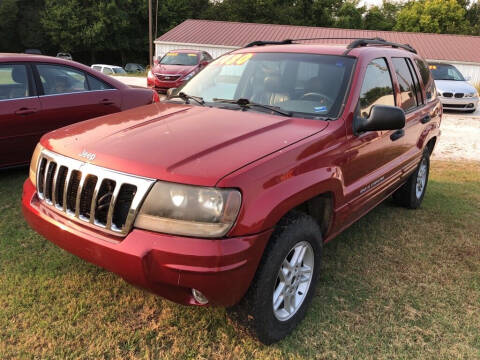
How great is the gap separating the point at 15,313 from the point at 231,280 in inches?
60.6

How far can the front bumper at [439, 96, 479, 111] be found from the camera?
1266 centimetres

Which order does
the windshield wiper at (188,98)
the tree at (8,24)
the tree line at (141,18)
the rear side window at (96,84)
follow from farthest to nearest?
the tree at (8,24), the tree line at (141,18), the rear side window at (96,84), the windshield wiper at (188,98)

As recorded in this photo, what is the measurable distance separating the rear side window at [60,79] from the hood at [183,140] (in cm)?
246

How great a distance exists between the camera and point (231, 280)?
2004 mm

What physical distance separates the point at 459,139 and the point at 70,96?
8299mm

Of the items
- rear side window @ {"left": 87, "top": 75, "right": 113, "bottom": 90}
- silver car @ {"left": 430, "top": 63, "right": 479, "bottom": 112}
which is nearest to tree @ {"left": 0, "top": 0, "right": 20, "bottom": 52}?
silver car @ {"left": 430, "top": 63, "right": 479, "bottom": 112}

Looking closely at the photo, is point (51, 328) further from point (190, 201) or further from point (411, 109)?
point (411, 109)

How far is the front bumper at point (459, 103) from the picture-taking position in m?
12.7

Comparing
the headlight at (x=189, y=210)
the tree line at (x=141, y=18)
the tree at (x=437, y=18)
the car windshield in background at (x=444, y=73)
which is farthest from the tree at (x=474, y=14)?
the headlight at (x=189, y=210)

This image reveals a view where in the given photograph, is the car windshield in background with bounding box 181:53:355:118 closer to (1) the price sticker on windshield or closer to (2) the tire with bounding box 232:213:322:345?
(1) the price sticker on windshield

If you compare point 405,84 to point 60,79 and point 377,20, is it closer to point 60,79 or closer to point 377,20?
point 60,79

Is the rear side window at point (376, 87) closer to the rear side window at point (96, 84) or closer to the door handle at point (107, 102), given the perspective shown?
the door handle at point (107, 102)

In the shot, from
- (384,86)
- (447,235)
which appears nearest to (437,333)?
(447,235)

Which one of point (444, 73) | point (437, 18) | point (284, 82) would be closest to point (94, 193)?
point (284, 82)
